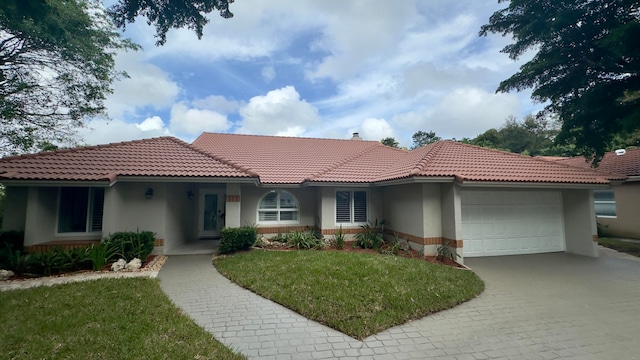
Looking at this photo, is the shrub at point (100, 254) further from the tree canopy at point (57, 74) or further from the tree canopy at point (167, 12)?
the tree canopy at point (57, 74)

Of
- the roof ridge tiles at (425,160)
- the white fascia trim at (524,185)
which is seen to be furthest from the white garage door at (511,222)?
the roof ridge tiles at (425,160)

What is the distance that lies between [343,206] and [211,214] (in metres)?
6.79

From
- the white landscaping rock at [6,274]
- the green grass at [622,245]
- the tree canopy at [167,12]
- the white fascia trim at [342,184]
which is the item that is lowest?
the green grass at [622,245]

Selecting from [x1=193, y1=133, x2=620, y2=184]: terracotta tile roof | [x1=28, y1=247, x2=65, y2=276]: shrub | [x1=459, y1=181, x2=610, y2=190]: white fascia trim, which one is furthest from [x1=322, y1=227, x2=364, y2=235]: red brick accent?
[x1=28, y1=247, x2=65, y2=276]: shrub

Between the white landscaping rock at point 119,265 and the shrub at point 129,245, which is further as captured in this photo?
the shrub at point 129,245

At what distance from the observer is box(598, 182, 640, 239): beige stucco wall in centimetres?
A: 1394

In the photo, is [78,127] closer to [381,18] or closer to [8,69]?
[8,69]

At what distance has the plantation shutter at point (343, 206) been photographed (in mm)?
12469

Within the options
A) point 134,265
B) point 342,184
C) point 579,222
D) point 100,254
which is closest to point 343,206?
point 342,184

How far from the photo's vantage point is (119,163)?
984 cm

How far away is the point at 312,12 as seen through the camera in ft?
34.7

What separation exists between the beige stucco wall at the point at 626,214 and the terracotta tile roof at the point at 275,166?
4.88 m

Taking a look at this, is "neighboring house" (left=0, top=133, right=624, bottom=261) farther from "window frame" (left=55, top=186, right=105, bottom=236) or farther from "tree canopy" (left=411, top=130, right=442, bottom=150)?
"tree canopy" (left=411, top=130, right=442, bottom=150)

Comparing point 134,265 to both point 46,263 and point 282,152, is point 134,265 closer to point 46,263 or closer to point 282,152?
point 46,263
